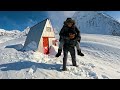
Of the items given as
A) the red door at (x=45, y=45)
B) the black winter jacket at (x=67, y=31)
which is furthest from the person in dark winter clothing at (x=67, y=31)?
the red door at (x=45, y=45)

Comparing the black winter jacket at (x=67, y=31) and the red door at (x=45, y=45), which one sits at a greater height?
the black winter jacket at (x=67, y=31)

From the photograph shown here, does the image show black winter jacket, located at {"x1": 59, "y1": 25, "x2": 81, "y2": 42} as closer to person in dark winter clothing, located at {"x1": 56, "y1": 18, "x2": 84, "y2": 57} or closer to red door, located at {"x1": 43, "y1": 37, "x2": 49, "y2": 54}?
person in dark winter clothing, located at {"x1": 56, "y1": 18, "x2": 84, "y2": 57}

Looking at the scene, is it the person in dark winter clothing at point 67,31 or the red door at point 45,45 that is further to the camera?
the red door at point 45,45

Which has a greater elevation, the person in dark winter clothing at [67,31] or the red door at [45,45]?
the person in dark winter clothing at [67,31]

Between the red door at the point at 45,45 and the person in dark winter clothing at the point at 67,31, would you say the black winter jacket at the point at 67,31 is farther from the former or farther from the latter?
the red door at the point at 45,45

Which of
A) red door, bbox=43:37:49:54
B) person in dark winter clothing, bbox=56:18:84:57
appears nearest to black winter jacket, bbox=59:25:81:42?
person in dark winter clothing, bbox=56:18:84:57

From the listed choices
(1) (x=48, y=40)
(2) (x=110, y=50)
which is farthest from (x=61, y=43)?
(2) (x=110, y=50)

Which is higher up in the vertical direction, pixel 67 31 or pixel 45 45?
pixel 67 31

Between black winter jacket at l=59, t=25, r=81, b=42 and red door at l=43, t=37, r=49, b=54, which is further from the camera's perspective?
red door at l=43, t=37, r=49, b=54

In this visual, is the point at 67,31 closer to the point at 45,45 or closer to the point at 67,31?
the point at 67,31

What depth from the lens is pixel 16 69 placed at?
4.62 m

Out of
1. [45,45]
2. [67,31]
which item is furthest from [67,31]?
[45,45]

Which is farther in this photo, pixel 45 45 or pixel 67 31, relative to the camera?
pixel 45 45
